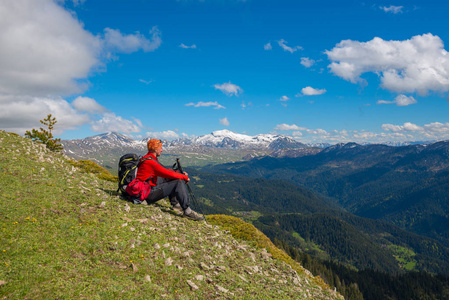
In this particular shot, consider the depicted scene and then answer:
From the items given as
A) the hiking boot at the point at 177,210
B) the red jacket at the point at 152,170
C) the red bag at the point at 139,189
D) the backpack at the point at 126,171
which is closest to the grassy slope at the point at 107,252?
the red bag at the point at 139,189

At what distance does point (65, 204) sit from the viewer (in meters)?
11.2

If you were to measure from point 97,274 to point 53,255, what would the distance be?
1.74m

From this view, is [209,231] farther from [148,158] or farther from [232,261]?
[148,158]

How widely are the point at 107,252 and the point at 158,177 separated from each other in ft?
22.2

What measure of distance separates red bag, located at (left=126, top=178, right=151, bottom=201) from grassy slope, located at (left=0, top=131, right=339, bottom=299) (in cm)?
80

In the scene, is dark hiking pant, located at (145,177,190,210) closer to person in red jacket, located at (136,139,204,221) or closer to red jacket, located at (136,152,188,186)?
person in red jacket, located at (136,139,204,221)

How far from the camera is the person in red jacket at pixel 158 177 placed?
46.5 feet

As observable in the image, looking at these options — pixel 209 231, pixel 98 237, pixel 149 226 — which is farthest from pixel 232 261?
pixel 98 237

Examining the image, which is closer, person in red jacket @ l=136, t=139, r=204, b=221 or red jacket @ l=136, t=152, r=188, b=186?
red jacket @ l=136, t=152, r=188, b=186

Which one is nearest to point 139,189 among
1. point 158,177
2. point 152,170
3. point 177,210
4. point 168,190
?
point 158,177

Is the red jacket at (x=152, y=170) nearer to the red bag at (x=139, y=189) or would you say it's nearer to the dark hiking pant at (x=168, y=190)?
the red bag at (x=139, y=189)

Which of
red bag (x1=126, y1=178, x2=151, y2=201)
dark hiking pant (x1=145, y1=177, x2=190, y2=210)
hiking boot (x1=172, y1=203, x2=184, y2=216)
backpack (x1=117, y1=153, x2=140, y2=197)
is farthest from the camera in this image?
hiking boot (x1=172, y1=203, x2=184, y2=216)

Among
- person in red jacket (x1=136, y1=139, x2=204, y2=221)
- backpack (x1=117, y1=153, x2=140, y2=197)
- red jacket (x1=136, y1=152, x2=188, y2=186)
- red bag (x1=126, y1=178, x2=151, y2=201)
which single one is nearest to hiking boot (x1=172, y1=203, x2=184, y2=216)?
person in red jacket (x1=136, y1=139, x2=204, y2=221)

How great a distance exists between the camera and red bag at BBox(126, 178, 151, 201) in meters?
14.4
